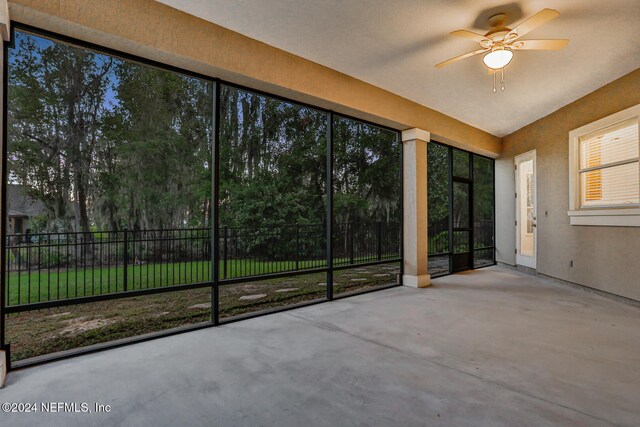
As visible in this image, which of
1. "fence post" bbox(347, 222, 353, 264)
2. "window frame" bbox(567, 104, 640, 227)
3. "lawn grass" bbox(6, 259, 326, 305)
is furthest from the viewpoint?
"fence post" bbox(347, 222, 353, 264)

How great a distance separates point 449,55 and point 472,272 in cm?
423

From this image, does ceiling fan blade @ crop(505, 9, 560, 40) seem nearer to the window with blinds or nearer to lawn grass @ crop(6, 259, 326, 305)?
the window with blinds

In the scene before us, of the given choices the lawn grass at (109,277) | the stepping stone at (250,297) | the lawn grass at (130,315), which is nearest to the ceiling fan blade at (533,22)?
the lawn grass at (130,315)

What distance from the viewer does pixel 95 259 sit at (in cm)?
416

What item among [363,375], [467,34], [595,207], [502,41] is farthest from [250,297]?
[595,207]

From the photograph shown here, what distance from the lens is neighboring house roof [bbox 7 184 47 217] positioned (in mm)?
4156

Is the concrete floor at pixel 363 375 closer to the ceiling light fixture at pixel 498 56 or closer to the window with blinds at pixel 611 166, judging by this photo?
the window with blinds at pixel 611 166

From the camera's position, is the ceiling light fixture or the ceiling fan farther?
the ceiling light fixture

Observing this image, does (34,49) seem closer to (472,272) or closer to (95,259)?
(95,259)

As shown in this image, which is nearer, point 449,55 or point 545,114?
point 449,55

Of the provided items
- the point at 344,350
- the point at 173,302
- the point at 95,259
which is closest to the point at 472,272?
the point at 344,350

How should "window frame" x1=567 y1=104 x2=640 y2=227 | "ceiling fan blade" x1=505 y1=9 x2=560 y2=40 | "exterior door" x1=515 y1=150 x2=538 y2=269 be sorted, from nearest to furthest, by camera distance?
"ceiling fan blade" x1=505 y1=9 x2=560 y2=40 < "window frame" x1=567 y1=104 x2=640 y2=227 < "exterior door" x1=515 y1=150 x2=538 y2=269

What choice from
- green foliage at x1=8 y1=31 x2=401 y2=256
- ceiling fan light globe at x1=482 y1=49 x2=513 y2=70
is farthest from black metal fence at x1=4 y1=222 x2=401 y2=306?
ceiling fan light globe at x1=482 y1=49 x2=513 y2=70

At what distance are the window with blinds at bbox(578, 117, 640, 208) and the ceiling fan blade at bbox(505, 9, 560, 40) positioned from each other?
Result: 2.50 metres
